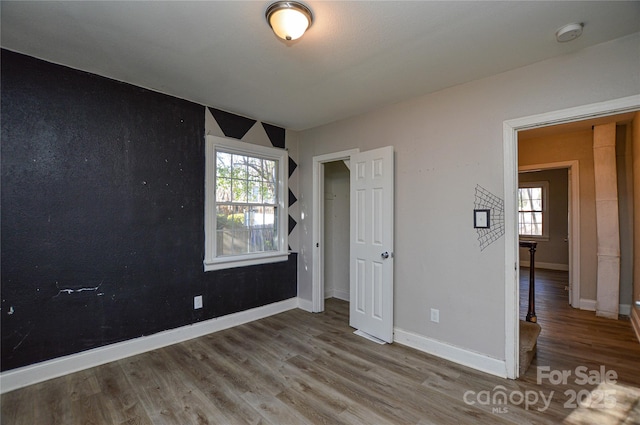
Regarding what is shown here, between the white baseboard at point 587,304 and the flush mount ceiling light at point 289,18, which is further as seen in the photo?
the white baseboard at point 587,304

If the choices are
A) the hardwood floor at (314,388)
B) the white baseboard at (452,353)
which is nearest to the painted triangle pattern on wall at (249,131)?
the hardwood floor at (314,388)

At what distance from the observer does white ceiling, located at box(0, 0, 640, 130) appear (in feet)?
5.73

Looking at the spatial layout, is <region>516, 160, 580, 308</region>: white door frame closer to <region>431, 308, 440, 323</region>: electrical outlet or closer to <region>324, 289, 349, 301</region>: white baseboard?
<region>431, 308, 440, 323</region>: electrical outlet

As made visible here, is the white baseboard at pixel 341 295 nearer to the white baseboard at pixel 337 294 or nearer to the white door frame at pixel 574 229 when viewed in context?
the white baseboard at pixel 337 294

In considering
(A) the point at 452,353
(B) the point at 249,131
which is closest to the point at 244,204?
(B) the point at 249,131

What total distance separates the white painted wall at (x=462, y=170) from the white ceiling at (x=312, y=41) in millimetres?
146

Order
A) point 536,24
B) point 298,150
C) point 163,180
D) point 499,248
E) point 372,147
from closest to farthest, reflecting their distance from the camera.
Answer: point 536,24 < point 499,248 < point 163,180 < point 372,147 < point 298,150

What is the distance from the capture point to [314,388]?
7.41 feet

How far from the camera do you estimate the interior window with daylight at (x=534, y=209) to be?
7.46m

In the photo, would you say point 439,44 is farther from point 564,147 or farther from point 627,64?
point 564,147

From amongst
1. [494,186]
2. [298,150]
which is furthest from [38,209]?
[494,186]

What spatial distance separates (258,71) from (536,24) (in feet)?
6.65

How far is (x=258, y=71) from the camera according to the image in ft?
8.25

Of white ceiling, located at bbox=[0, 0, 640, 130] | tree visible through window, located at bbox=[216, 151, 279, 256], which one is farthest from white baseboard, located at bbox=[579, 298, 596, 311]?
tree visible through window, located at bbox=[216, 151, 279, 256]
